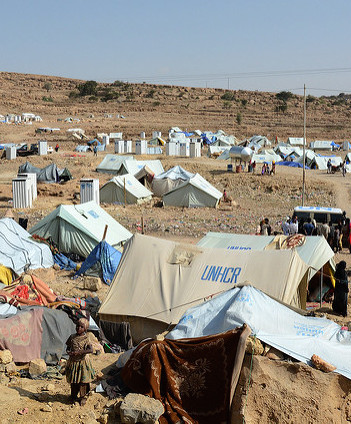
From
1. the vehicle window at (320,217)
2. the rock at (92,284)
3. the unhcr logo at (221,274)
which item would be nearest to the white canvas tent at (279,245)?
the unhcr logo at (221,274)

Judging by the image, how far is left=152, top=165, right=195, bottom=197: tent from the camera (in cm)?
2375

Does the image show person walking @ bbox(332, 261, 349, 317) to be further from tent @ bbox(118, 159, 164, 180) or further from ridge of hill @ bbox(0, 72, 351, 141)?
ridge of hill @ bbox(0, 72, 351, 141)

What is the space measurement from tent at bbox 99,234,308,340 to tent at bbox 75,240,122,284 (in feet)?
9.21

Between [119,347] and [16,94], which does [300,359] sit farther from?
[16,94]

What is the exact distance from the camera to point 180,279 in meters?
9.48

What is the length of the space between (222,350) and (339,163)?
1174 inches

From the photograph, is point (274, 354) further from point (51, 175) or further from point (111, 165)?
point (111, 165)

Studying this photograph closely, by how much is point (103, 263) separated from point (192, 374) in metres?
6.93

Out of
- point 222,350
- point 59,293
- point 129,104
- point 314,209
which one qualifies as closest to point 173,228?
point 314,209

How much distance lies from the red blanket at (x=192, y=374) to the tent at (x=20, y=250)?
6.94 meters

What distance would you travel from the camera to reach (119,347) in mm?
9133

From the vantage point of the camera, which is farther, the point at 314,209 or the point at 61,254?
the point at 314,209

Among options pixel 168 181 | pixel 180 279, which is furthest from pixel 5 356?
pixel 168 181

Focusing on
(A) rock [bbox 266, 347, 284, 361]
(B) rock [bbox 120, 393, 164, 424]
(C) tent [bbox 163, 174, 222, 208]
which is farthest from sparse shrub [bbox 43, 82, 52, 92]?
(B) rock [bbox 120, 393, 164, 424]
